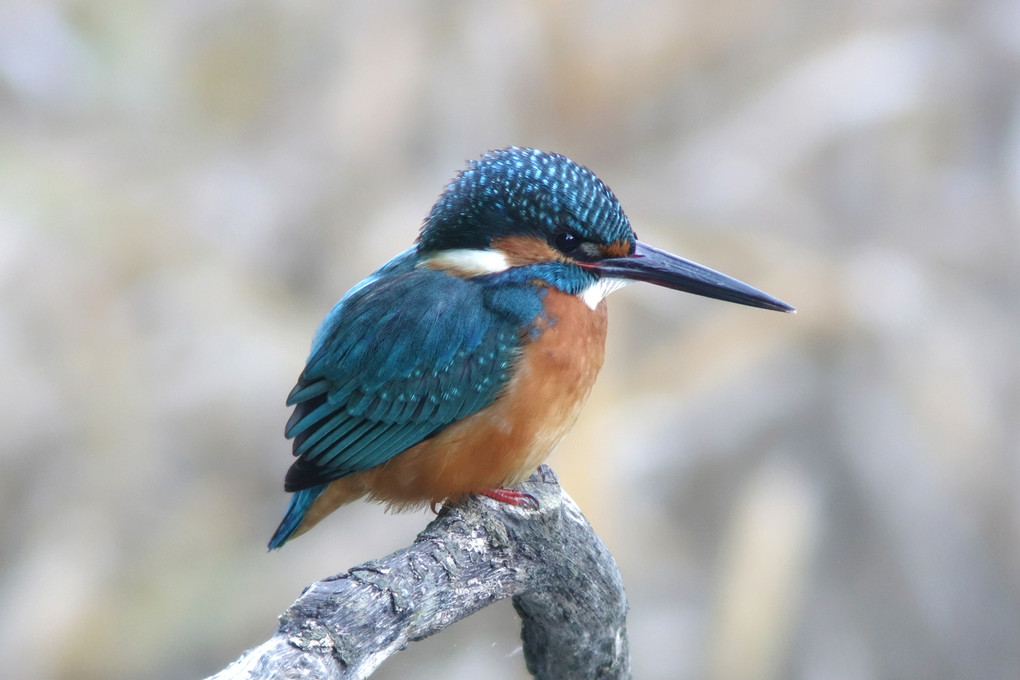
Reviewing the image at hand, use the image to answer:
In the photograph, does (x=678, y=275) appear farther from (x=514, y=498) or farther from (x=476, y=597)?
(x=476, y=597)

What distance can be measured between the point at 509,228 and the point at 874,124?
197 centimetres

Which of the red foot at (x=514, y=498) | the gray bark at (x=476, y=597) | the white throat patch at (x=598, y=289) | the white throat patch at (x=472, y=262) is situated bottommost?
the gray bark at (x=476, y=597)

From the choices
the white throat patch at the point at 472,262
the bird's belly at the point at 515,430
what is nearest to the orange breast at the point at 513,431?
the bird's belly at the point at 515,430

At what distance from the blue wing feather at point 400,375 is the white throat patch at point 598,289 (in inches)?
4.3

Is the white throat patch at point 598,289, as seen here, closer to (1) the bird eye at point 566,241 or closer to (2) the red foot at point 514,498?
(1) the bird eye at point 566,241

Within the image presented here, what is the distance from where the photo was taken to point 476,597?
1693mm

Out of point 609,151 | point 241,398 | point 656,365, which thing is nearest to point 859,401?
point 656,365

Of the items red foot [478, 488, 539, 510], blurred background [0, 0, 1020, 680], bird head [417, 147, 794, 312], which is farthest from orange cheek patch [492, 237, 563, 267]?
blurred background [0, 0, 1020, 680]

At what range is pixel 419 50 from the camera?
11.6ft

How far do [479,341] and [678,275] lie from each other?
367 mm

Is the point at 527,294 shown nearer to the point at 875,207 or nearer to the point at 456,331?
the point at 456,331

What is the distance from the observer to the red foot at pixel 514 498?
1.88 meters

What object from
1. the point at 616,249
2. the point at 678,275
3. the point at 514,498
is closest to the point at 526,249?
the point at 616,249

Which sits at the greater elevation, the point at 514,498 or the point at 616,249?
the point at 616,249
